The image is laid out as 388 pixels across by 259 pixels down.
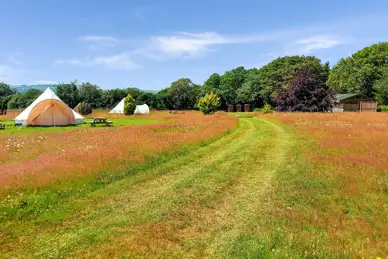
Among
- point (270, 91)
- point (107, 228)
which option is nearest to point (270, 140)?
point (107, 228)

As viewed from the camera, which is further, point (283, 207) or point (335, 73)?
point (335, 73)

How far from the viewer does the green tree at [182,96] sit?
91.6 metres

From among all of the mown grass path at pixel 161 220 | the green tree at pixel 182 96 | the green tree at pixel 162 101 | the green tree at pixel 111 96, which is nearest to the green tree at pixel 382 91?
the green tree at pixel 182 96

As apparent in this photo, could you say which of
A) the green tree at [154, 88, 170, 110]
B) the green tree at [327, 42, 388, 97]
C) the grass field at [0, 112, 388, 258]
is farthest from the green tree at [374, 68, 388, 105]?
the grass field at [0, 112, 388, 258]

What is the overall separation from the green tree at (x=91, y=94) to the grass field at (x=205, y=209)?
74711mm

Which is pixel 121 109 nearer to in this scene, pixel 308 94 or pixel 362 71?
pixel 308 94

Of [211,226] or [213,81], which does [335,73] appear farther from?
[211,226]

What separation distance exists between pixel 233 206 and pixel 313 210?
2.12 meters

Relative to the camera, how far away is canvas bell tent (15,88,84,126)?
1332 inches

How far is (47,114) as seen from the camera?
3462 centimetres

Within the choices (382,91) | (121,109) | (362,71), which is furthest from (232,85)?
(121,109)

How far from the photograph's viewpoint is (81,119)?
37.6 meters

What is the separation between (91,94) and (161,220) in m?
83.8

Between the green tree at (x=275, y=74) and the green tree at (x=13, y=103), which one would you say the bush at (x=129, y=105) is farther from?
the green tree at (x=13, y=103)
